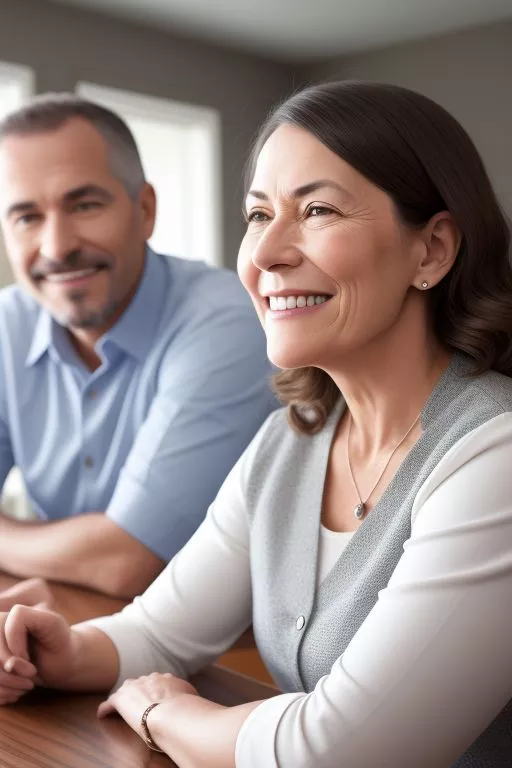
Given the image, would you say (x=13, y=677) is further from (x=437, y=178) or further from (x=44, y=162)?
(x=44, y=162)

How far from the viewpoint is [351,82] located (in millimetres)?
1275

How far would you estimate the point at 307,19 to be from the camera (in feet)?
23.2

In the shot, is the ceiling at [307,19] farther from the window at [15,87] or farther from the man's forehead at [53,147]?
the man's forehead at [53,147]

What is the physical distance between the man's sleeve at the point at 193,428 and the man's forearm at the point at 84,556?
0.03 m

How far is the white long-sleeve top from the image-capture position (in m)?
1.01

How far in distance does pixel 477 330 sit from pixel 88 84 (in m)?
6.00

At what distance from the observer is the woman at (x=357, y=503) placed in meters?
1.02

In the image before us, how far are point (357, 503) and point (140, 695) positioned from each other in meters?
0.36

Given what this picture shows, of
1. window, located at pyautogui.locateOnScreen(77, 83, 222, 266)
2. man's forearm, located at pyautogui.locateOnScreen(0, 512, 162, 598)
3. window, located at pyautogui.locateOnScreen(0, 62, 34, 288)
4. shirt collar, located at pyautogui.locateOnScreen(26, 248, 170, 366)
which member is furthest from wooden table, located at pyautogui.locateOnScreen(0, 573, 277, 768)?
window, located at pyautogui.locateOnScreen(77, 83, 222, 266)

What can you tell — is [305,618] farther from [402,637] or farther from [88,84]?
[88,84]

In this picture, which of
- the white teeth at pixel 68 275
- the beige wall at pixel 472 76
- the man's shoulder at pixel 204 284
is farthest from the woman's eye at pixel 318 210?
the beige wall at pixel 472 76

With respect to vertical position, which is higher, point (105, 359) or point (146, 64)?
point (146, 64)

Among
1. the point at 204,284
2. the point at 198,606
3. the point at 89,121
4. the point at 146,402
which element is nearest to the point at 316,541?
the point at 198,606

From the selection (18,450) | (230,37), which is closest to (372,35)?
(230,37)
